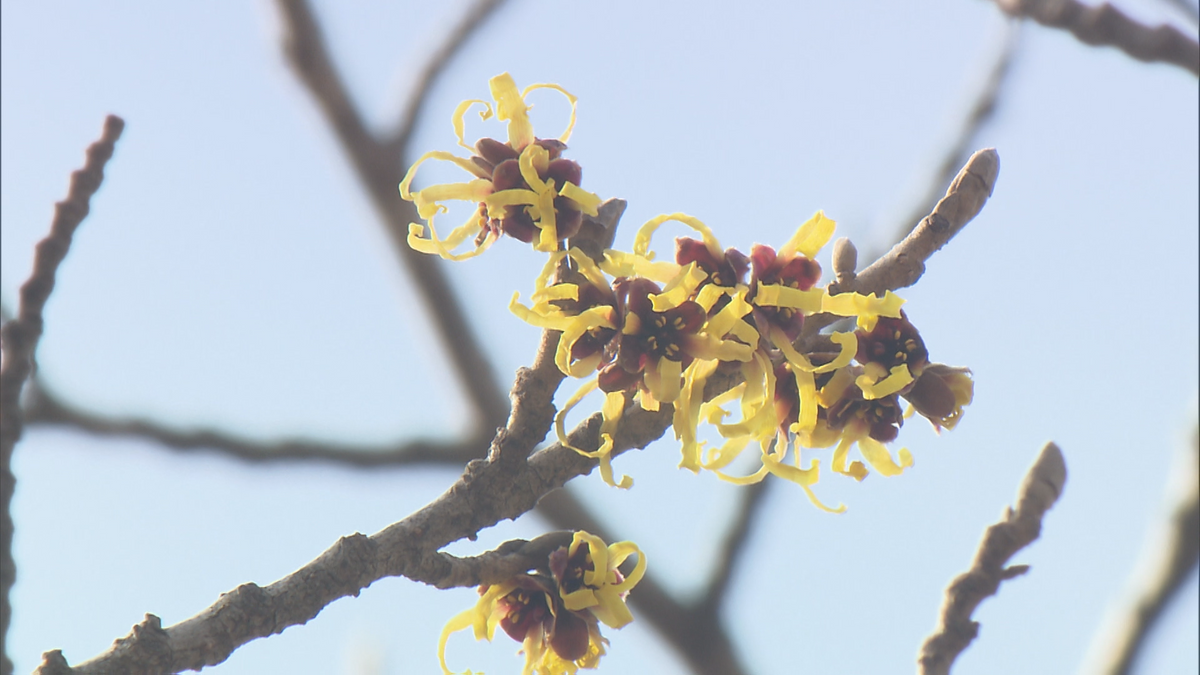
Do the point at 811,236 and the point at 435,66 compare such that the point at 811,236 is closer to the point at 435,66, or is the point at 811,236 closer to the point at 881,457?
the point at 881,457

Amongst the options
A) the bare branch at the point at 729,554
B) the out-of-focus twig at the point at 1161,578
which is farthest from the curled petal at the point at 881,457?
the bare branch at the point at 729,554

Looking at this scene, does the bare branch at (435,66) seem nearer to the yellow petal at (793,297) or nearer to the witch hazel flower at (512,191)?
the witch hazel flower at (512,191)

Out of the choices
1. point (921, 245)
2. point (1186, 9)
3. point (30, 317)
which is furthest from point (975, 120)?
point (30, 317)

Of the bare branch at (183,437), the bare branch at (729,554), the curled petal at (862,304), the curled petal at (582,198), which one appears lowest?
the bare branch at (183,437)

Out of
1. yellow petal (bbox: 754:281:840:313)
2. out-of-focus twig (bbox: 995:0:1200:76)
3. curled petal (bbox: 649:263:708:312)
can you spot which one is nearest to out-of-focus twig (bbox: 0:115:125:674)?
curled petal (bbox: 649:263:708:312)

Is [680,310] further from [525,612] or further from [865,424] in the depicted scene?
[525,612]

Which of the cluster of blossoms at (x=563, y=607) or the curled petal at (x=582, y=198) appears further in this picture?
the cluster of blossoms at (x=563, y=607)

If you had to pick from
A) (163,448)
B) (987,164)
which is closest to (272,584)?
(987,164)

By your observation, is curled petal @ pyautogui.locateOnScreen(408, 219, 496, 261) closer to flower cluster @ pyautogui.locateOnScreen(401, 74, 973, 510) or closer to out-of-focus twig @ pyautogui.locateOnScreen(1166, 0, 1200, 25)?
flower cluster @ pyautogui.locateOnScreen(401, 74, 973, 510)
